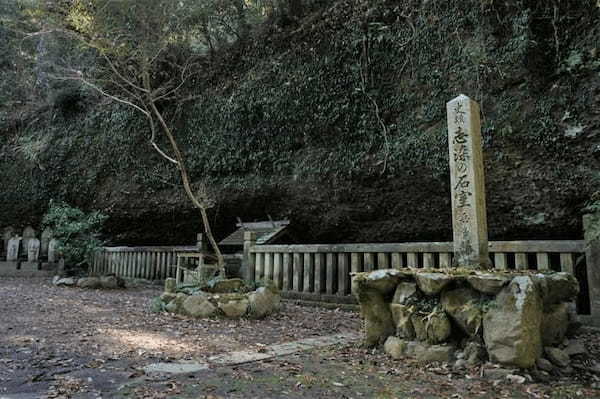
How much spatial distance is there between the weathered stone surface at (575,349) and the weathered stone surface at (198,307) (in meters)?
4.57

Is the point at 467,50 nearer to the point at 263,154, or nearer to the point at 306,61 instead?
the point at 306,61

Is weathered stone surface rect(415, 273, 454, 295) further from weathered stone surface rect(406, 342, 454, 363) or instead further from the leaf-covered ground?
the leaf-covered ground

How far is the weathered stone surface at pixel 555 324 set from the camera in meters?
3.89

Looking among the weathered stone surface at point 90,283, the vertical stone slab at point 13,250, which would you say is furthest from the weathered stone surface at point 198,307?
the vertical stone slab at point 13,250

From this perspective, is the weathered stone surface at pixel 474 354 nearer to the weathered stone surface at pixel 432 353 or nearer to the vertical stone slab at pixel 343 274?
the weathered stone surface at pixel 432 353

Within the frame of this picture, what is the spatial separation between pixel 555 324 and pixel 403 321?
1.40 meters

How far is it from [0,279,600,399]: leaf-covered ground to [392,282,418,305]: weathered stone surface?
59 cm

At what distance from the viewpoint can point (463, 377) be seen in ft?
11.5

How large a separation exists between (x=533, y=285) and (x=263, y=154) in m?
7.46

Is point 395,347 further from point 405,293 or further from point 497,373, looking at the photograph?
point 497,373

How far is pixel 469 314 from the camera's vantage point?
381cm

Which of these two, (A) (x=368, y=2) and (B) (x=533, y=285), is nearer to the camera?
(B) (x=533, y=285)

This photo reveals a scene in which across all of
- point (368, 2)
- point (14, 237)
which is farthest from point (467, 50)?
point (14, 237)

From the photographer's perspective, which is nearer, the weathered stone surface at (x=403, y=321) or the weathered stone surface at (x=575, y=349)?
the weathered stone surface at (x=575, y=349)
